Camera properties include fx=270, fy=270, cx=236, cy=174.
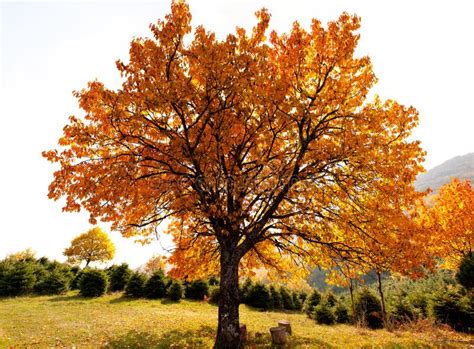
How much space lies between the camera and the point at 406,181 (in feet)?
28.5

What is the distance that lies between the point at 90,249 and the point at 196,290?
3353cm

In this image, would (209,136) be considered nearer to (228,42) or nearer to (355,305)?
(228,42)

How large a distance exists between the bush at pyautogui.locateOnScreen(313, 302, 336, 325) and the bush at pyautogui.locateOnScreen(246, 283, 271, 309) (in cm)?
694

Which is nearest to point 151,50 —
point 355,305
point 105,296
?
point 355,305

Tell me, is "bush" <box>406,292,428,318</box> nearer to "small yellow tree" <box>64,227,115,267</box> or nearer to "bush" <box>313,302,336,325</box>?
"bush" <box>313,302,336,325</box>

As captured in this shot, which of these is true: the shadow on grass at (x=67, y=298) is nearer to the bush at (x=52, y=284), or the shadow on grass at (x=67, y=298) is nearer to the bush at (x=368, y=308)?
the bush at (x=52, y=284)

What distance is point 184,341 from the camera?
10531 mm

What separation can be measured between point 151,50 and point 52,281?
27.4 m

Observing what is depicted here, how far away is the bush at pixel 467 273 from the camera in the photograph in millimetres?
18641

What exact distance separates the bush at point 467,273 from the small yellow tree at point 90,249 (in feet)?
171

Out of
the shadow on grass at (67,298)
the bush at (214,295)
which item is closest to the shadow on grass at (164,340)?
the shadow on grass at (67,298)

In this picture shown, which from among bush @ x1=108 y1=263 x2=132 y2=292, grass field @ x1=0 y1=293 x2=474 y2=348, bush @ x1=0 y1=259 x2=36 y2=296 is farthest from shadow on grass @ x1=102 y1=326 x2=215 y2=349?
bush @ x1=0 y1=259 x2=36 y2=296

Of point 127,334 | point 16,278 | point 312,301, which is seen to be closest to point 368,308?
point 312,301

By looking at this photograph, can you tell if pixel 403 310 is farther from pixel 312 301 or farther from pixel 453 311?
pixel 312 301
